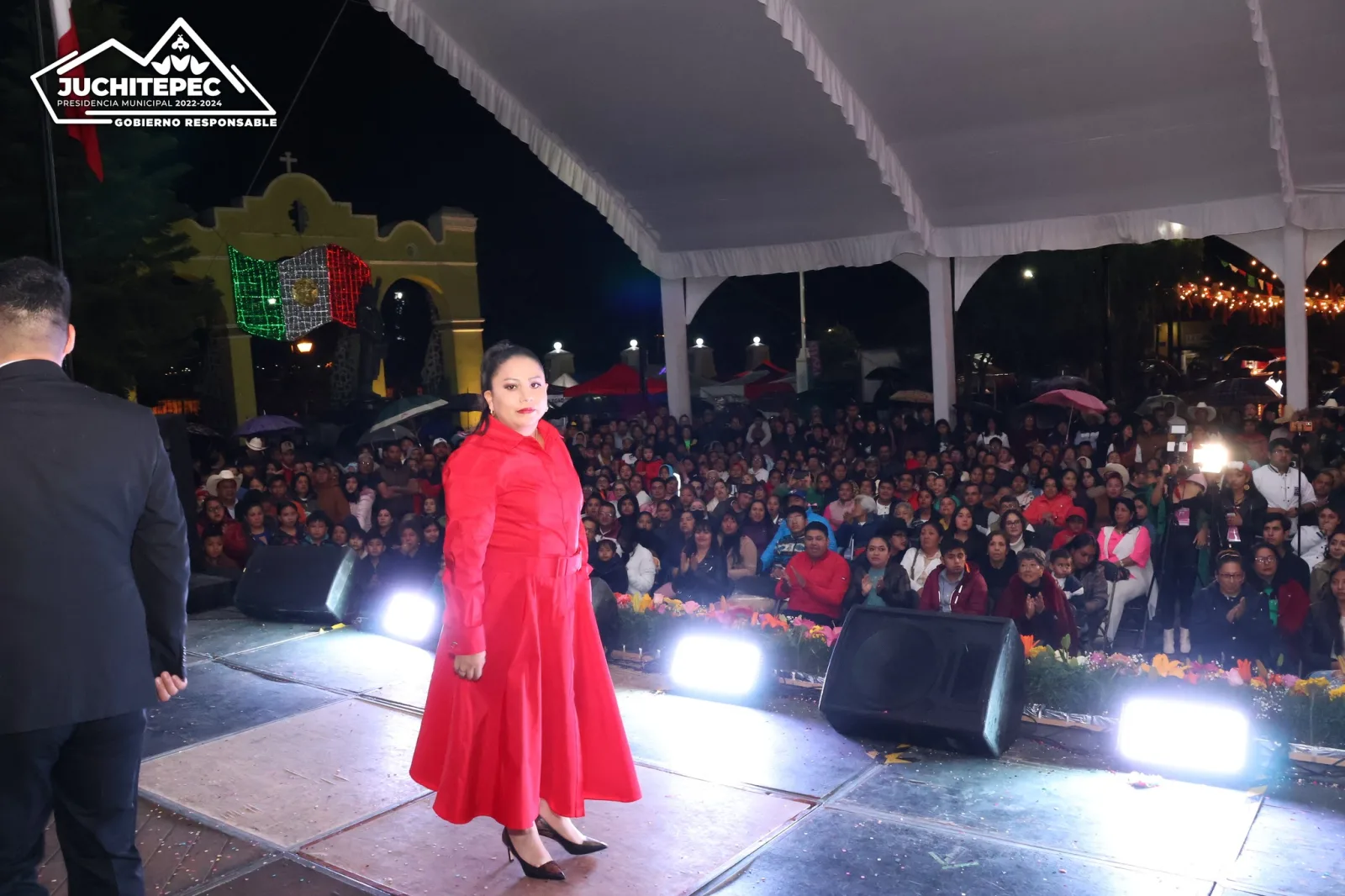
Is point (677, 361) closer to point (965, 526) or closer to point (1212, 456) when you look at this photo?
point (965, 526)

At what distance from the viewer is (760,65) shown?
1090cm

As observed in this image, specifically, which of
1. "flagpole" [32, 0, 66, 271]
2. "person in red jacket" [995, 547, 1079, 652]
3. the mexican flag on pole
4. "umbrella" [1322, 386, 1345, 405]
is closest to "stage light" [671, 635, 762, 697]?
"person in red jacket" [995, 547, 1079, 652]

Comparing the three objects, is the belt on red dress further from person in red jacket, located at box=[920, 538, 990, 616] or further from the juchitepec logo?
the juchitepec logo

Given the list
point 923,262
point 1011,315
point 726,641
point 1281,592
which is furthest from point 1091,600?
point 1011,315

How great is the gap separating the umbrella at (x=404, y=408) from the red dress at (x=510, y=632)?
1152 cm

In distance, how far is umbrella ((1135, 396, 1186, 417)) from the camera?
12938mm

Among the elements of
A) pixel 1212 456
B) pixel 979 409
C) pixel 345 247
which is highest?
pixel 345 247

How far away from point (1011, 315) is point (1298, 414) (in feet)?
76.0

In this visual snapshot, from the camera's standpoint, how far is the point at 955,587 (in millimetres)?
6406

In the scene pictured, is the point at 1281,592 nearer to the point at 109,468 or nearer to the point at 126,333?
the point at 109,468

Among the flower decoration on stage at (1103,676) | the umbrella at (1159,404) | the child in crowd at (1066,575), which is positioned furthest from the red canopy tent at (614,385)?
the flower decoration on stage at (1103,676)

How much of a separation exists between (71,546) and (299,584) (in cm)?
488

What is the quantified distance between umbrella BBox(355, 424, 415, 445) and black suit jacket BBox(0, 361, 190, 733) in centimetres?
1207

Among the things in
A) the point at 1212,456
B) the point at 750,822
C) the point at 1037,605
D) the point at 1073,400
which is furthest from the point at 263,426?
the point at 750,822
